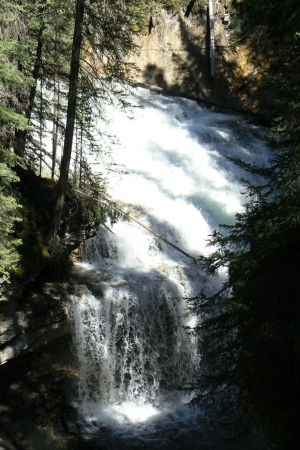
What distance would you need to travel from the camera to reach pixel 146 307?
1266 cm

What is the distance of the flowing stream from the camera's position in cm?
1136

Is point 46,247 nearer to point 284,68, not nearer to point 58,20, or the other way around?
point 58,20

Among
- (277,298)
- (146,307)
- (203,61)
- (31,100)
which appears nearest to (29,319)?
(146,307)

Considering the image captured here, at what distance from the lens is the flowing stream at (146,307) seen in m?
11.4

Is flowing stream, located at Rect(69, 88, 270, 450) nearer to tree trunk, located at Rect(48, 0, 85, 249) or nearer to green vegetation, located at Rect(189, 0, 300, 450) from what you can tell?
tree trunk, located at Rect(48, 0, 85, 249)

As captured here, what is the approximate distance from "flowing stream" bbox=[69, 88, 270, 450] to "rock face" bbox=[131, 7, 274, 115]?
666 centimetres

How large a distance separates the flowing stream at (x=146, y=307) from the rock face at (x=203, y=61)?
262 inches

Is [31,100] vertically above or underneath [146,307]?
above

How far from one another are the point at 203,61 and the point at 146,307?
16.2 metres

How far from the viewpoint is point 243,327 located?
8523 millimetres

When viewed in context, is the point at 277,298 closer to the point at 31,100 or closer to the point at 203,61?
the point at 31,100

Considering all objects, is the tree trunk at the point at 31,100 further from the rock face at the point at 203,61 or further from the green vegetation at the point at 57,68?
the rock face at the point at 203,61

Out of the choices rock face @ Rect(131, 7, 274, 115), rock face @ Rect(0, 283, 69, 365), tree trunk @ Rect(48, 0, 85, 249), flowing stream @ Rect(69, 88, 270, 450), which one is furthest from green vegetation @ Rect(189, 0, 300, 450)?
rock face @ Rect(131, 7, 274, 115)

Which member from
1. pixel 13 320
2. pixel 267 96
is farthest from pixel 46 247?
pixel 267 96
